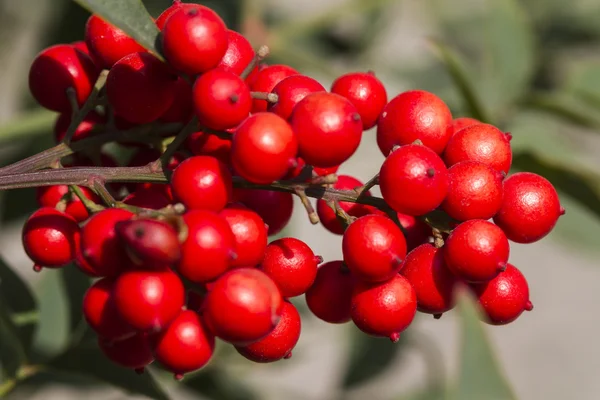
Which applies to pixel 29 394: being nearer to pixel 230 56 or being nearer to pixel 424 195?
pixel 230 56

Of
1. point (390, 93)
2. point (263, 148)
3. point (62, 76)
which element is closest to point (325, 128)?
point (263, 148)

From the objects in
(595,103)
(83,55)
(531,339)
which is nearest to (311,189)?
(83,55)

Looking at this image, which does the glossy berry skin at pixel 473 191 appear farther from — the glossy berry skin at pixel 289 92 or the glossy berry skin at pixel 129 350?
the glossy berry skin at pixel 129 350

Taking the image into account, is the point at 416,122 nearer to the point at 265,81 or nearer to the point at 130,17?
the point at 265,81

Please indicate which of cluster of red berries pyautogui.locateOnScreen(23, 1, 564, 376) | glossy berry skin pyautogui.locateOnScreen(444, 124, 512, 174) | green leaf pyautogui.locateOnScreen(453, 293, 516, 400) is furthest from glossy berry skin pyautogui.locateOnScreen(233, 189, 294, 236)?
green leaf pyautogui.locateOnScreen(453, 293, 516, 400)

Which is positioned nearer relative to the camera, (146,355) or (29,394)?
(146,355)

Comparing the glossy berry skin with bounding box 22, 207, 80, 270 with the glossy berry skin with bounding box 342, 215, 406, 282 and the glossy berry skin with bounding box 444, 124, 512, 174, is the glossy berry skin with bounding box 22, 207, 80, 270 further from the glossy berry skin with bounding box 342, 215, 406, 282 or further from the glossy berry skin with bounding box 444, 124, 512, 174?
the glossy berry skin with bounding box 444, 124, 512, 174
